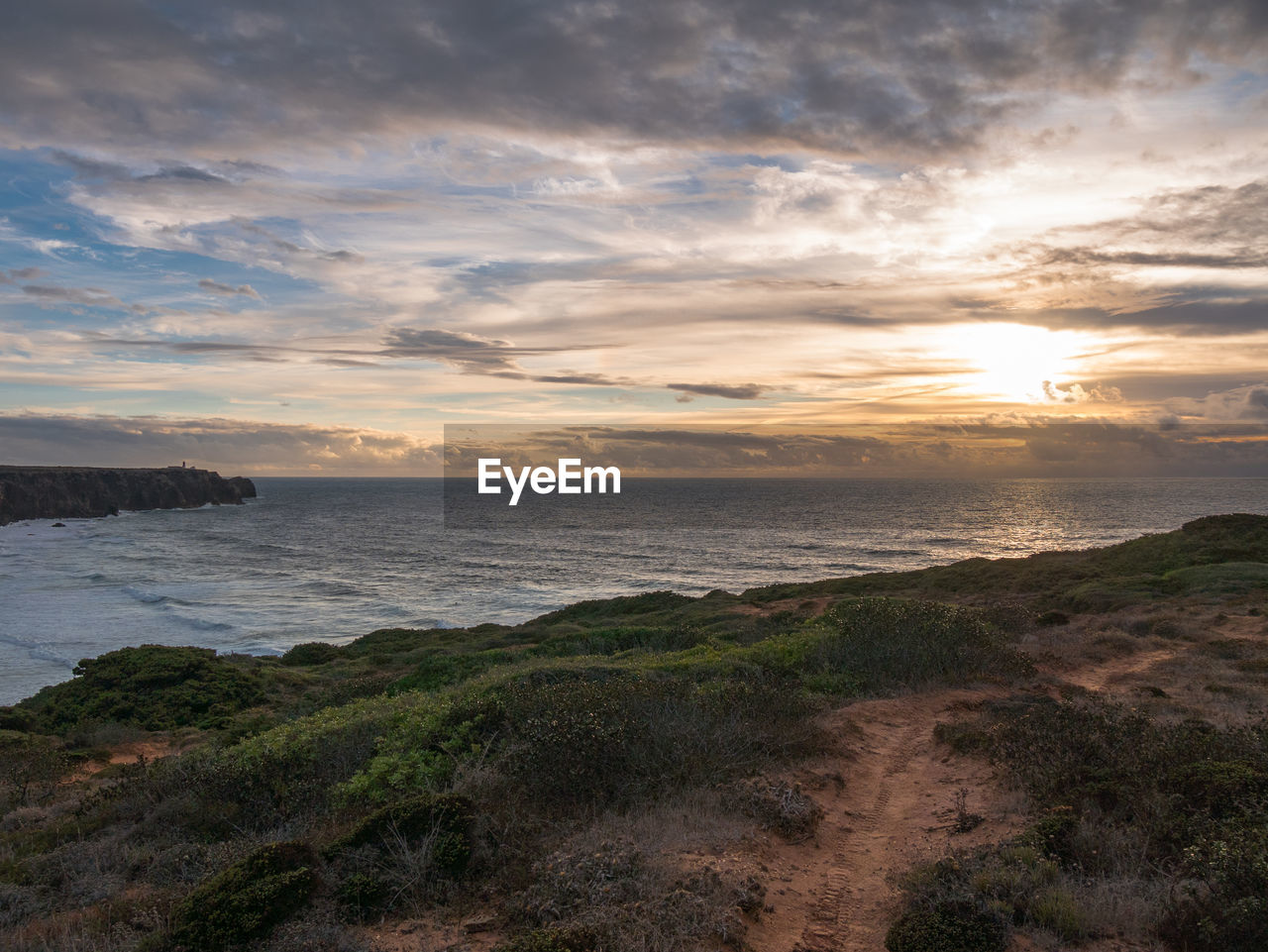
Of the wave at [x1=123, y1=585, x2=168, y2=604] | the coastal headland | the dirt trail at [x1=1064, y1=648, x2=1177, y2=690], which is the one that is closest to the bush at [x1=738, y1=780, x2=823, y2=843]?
the coastal headland

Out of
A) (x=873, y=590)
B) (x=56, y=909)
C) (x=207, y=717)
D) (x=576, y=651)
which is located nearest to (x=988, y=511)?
(x=873, y=590)

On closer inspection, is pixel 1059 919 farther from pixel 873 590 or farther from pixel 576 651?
pixel 873 590

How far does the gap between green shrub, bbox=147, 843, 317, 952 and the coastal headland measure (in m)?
0.02

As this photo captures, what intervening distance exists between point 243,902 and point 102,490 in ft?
472

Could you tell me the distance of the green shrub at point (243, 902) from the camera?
17.1ft

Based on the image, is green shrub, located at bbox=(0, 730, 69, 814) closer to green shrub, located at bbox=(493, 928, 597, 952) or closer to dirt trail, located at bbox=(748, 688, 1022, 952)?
green shrub, located at bbox=(493, 928, 597, 952)

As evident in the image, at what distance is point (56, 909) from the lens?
613cm

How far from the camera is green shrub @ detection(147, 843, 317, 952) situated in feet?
17.1

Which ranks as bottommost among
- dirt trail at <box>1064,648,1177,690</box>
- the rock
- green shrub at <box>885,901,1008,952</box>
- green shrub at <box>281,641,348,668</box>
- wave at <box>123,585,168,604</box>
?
wave at <box>123,585,168,604</box>

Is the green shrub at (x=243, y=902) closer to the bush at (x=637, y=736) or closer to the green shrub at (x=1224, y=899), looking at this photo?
the bush at (x=637, y=736)

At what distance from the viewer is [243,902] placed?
212 inches

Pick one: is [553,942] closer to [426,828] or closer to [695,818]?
[426,828]

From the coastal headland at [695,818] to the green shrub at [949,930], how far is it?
0.07 ft

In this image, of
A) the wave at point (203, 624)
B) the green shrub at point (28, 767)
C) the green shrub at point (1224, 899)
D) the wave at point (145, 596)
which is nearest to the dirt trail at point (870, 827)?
the green shrub at point (1224, 899)
